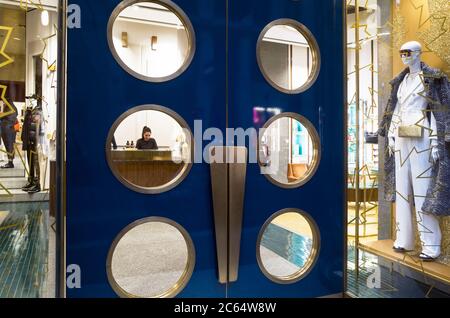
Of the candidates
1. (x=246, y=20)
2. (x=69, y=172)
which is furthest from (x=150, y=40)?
(x=69, y=172)

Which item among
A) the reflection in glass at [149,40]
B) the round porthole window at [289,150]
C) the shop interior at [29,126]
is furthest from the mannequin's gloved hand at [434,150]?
the shop interior at [29,126]

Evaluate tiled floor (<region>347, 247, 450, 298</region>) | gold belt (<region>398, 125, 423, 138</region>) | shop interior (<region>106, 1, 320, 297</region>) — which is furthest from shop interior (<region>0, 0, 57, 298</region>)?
gold belt (<region>398, 125, 423, 138</region>)

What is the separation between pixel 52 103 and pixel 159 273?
1.15 m

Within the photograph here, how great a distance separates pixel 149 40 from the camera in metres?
1.92

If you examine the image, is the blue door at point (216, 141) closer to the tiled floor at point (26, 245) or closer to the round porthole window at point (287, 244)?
the round porthole window at point (287, 244)

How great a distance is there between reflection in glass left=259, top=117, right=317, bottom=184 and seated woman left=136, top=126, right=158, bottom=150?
65 cm

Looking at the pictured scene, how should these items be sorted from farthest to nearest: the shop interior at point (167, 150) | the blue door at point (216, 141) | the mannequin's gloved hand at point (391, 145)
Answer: the mannequin's gloved hand at point (391, 145) < the shop interior at point (167, 150) < the blue door at point (216, 141)

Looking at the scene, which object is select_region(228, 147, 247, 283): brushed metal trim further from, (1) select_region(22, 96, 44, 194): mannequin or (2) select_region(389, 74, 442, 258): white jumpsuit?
(2) select_region(389, 74, 442, 258): white jumpsuit

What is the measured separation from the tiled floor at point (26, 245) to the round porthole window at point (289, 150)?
4.10 feet

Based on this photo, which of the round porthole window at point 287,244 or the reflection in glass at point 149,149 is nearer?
the reflection in glass at point 149,149

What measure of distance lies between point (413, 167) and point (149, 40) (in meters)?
1.90

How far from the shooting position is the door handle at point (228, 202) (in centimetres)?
185

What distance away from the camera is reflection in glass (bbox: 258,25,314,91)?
2035 mm

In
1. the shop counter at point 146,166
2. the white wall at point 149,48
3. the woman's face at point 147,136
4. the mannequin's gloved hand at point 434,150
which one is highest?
the white wall at point 149,48
